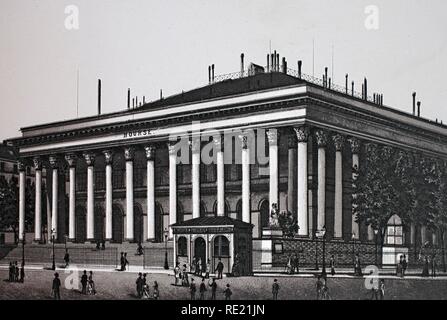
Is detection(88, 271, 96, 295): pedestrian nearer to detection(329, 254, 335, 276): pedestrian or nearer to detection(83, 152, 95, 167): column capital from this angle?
detection(329, 254, 335, 276): pedestrian

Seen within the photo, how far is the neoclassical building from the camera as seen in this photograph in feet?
130

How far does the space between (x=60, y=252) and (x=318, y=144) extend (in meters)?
12.4

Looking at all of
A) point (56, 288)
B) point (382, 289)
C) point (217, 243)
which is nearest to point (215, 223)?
point (217, 243)

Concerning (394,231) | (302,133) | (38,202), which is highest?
(302,133)

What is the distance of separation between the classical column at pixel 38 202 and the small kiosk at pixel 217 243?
13.7 metres

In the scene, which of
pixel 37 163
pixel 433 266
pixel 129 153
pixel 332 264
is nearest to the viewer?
pixel 433 266

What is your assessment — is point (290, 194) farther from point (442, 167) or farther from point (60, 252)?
point (60, 252)

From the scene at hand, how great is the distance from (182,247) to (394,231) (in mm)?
10259

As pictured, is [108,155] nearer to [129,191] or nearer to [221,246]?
[129,191]

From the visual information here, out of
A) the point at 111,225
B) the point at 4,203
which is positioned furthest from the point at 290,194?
the point at 4,203

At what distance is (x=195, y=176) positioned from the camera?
138ft

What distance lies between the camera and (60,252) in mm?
41344

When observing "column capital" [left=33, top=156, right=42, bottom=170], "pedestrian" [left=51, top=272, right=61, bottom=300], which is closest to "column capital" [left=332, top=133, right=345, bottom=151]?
"pedestrian" [left=51, top=272, right=61, bottom=300]

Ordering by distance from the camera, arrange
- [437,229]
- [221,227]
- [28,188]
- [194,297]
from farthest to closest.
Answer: [28,188] < [437,229] < [221,227] < [194,297]
